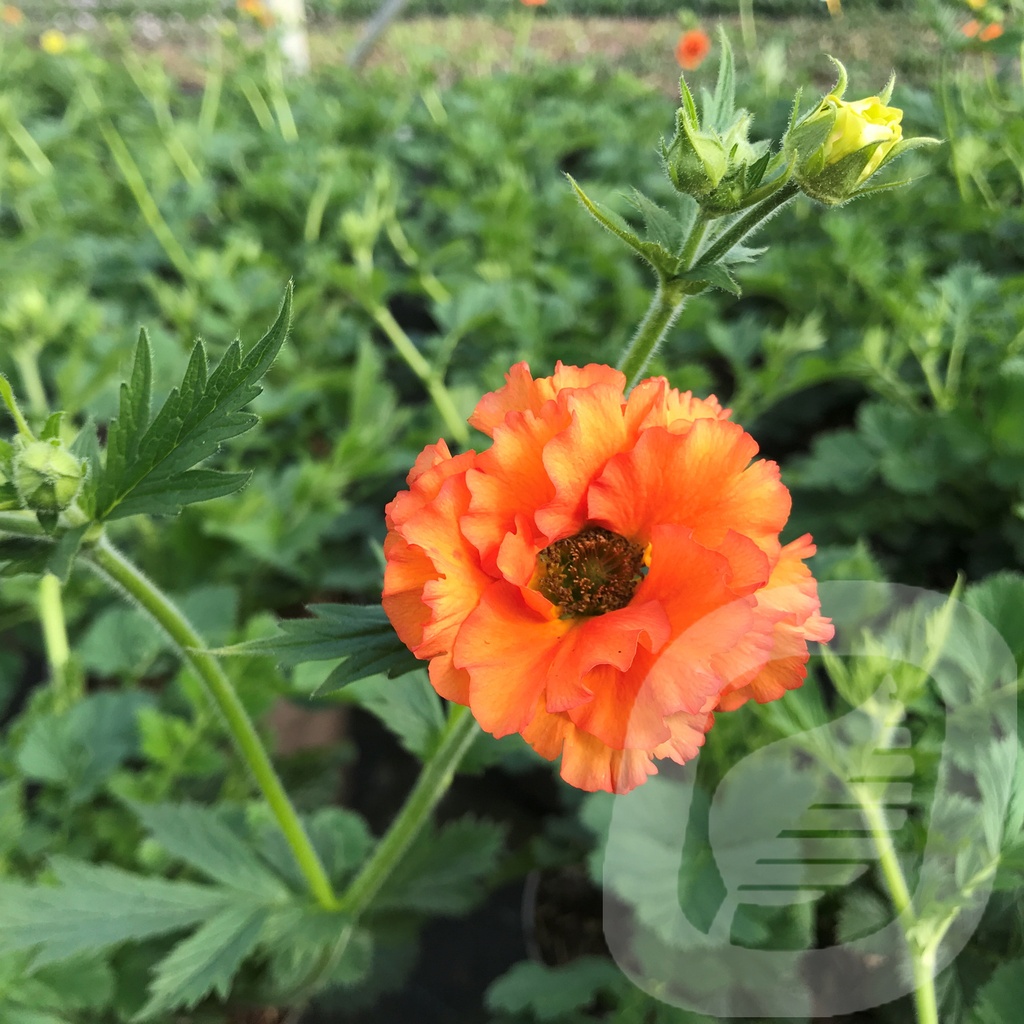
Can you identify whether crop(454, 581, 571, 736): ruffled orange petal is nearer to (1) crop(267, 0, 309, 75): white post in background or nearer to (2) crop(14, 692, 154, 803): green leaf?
(2) crop(14, 692, 154, 803): green leaf

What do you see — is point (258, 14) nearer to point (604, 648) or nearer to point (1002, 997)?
point (604, 648)

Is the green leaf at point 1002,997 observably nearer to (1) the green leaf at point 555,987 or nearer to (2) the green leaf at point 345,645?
(1) the green leaf at point 555,987

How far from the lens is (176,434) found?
1.37 ft

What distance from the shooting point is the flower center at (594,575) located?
15.2 inches

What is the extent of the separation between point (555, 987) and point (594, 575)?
0.50 m

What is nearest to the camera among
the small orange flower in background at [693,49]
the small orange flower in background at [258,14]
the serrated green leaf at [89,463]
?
the serrated green leaf at [89,463]

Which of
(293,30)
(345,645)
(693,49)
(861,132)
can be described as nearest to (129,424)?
(345,645)

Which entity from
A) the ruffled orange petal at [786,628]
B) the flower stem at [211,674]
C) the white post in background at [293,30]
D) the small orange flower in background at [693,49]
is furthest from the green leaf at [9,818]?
the white post in background at [293,30]

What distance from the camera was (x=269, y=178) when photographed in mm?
1733

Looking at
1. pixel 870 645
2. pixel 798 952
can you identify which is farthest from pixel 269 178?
pixel 798 952

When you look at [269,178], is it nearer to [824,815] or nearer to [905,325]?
[905,325]

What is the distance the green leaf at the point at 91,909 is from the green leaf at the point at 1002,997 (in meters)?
0.56

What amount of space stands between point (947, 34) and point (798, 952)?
126cm

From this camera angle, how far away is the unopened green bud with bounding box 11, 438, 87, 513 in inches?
15.1
